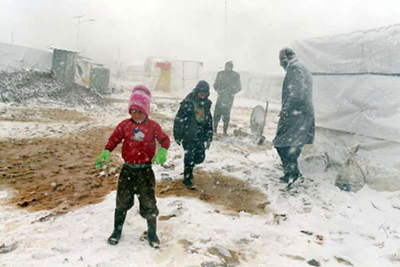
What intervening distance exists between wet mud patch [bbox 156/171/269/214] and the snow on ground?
17 centimetres

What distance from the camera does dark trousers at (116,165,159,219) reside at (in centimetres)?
293

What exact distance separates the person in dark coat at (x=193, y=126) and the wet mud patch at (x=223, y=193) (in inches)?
8.4

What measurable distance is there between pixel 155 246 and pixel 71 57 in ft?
55.0

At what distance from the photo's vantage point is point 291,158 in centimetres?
504

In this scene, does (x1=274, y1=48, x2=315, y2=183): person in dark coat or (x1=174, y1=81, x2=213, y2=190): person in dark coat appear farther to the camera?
(x1=274, y1=48, x2=315, y2=183): person in dark coat

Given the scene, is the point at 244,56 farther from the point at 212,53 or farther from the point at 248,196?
the point at 248,196

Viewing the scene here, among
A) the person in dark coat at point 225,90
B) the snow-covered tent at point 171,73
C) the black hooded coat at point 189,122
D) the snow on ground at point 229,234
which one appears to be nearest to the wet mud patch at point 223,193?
the snow on ground at point 229,234

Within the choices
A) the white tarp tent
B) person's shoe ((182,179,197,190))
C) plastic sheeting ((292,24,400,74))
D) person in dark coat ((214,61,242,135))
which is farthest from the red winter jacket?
the white tarp tent

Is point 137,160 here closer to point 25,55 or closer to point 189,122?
point 189,122

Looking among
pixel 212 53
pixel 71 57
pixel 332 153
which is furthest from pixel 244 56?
pixel 332 153

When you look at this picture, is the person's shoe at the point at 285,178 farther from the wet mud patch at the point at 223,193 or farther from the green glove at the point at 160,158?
the green glove at the point at 160,158

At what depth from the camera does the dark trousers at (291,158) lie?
5.01 meters

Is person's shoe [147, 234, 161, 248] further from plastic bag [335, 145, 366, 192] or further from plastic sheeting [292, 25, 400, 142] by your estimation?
plastic sheeting [292, 25, 400, 142]

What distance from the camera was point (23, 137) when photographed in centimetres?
709
